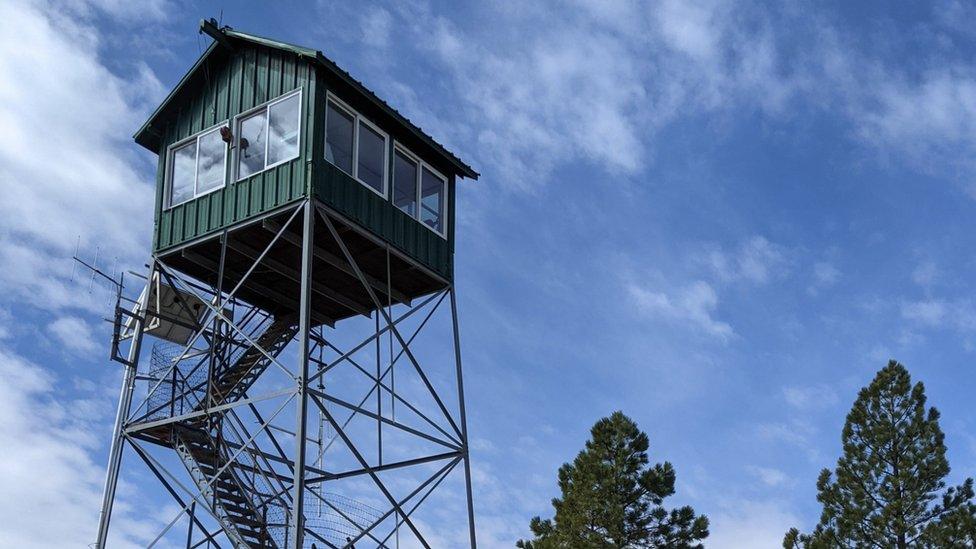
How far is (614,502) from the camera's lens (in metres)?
32.8

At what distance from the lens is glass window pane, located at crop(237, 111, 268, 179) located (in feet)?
81.6

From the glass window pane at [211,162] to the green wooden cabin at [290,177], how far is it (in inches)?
1.1

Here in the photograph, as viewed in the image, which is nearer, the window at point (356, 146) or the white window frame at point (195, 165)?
the window at point (356, 146)

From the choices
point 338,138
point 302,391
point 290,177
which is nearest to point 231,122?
point 338,138

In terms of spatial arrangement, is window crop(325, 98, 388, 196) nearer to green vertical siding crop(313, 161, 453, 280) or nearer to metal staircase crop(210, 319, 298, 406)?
green vertical siding crop(313, 161, 453, 280)

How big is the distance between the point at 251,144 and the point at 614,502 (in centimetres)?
1371

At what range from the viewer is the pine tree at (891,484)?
111 feet

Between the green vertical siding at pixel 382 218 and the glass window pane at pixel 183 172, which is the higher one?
the glass window pane at pixel 183 172

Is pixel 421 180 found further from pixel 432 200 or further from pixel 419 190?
pixel 432 200

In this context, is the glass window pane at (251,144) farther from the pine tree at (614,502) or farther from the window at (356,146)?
the pine tree at (614,502)

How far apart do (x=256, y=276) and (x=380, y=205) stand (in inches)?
132

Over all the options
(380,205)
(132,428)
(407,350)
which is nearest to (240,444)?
(132,428)

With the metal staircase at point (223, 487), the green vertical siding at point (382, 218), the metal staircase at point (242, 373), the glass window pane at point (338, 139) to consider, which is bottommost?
the metal staircase at point (223, 487)

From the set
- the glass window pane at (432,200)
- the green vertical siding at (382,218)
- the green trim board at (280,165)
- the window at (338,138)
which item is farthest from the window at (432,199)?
the window at (338,138)
